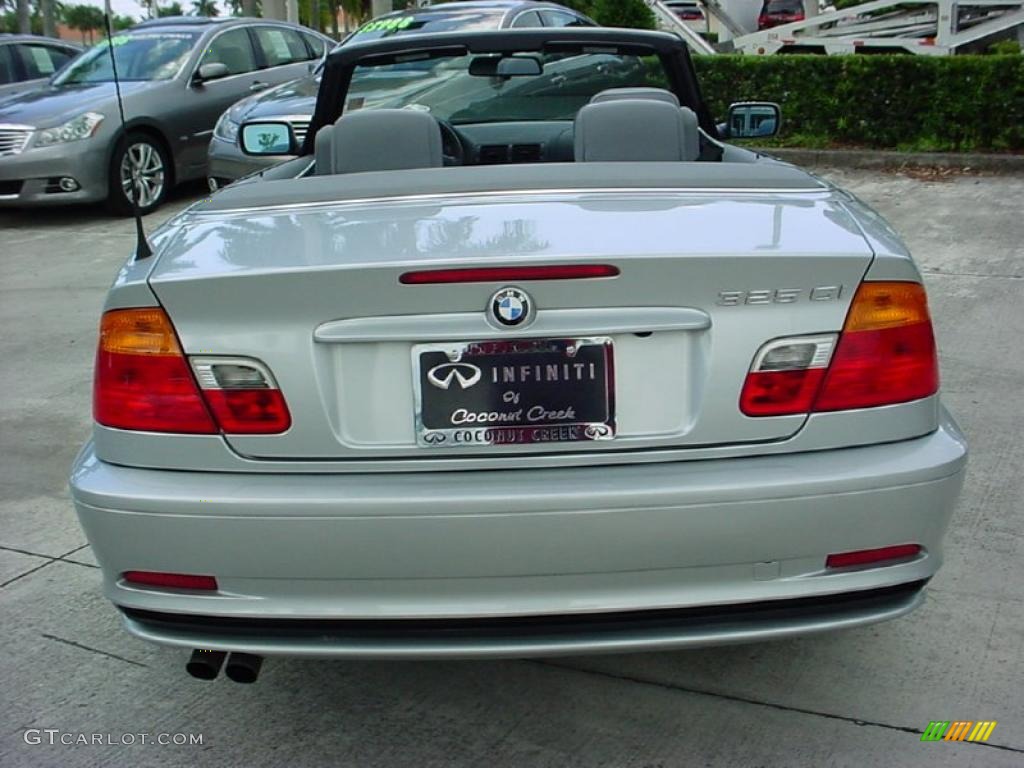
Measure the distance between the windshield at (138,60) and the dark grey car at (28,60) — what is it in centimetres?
195

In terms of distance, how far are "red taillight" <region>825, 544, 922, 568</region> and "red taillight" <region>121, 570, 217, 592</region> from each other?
4.03 ft

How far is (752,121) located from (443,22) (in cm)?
510

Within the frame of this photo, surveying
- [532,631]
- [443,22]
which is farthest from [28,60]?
[532,631]

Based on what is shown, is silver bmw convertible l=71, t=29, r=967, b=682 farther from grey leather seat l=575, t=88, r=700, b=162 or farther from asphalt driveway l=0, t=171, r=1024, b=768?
grey leather seat l=575, t=88, r=700, b=162

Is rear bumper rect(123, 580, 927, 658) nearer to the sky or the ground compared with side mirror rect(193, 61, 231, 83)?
nearer to the sky

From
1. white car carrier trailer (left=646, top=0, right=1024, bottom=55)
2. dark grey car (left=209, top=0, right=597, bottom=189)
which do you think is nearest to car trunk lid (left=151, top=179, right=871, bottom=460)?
dark grey car (left=209, top=0, right=597, bottom=189)

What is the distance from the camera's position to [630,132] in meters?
3.63

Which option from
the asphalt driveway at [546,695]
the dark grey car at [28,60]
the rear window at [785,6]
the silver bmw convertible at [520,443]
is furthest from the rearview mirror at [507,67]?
the rear window at [785,6]

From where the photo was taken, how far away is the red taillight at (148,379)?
2363 mm

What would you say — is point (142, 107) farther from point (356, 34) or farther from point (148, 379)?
point (148, 379)

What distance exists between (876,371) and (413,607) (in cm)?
103

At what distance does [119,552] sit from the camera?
237cm

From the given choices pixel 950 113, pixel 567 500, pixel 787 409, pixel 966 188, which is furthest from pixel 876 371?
pixel 950 113

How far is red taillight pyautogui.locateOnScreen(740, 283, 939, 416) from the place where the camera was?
7.63ft
